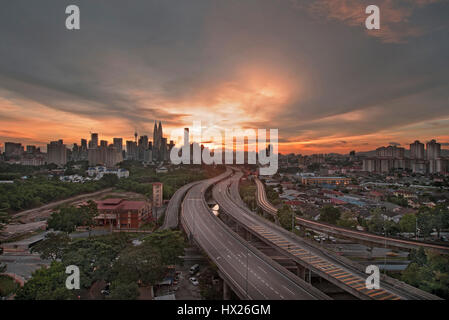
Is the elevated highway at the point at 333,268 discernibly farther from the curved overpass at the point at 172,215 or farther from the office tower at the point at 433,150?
the office tower at the point at 433,150

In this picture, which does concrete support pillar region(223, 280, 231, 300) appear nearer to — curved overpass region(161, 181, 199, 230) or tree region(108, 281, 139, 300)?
tree region(108, 281, 139, 300)

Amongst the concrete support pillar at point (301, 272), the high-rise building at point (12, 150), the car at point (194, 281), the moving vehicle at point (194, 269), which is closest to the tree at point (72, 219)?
the moving vehicle at point (194, 269)

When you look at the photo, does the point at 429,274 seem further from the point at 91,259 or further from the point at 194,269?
the point at 91,259

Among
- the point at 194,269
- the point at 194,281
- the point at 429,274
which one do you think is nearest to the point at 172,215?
the point at 194,269

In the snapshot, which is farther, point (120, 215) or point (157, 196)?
point (157, 196)

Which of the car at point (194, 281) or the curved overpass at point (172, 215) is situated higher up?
the curved overpass at point (172, 215)

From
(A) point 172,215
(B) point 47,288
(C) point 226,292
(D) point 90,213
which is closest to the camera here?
(B) point 47,288
